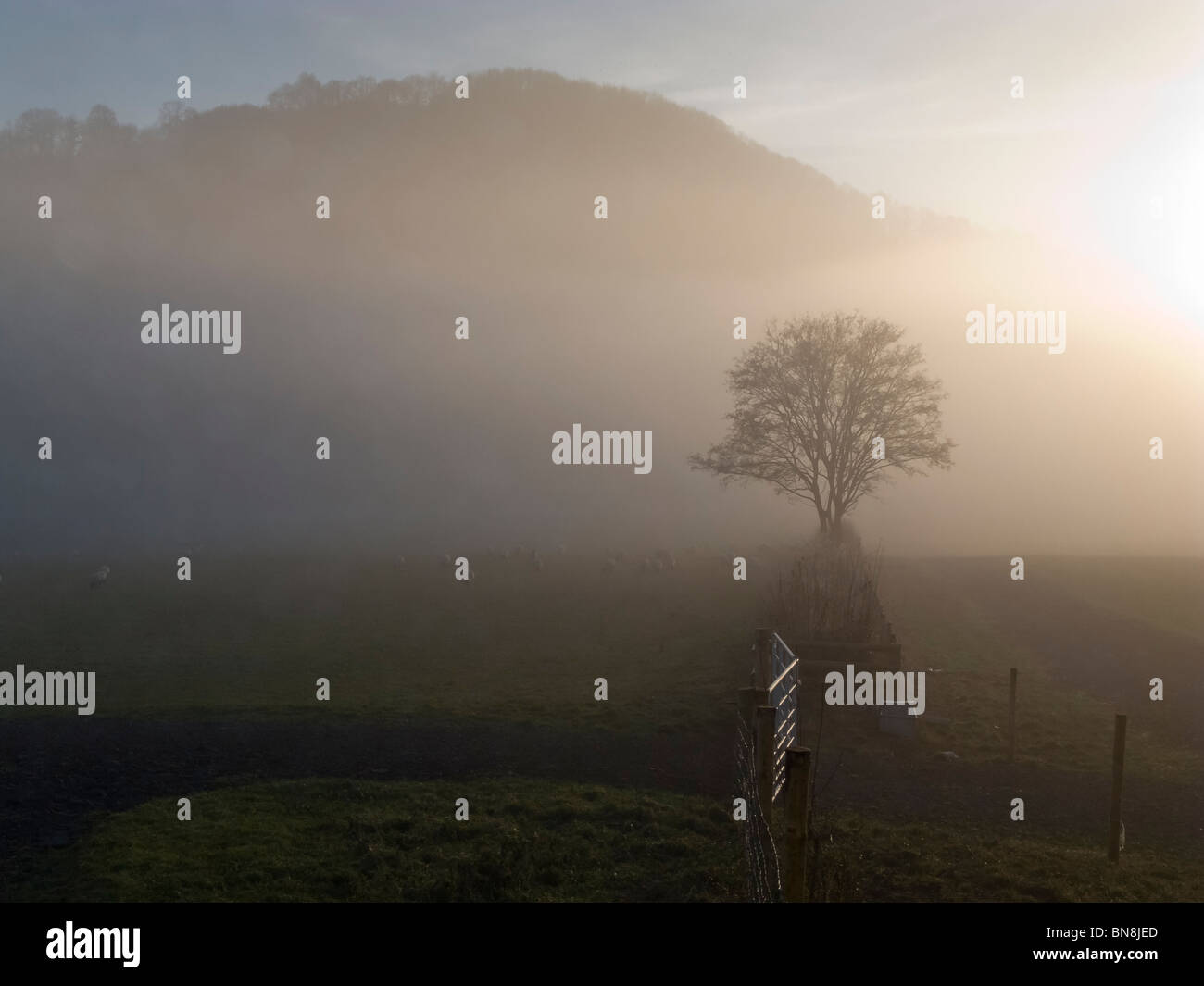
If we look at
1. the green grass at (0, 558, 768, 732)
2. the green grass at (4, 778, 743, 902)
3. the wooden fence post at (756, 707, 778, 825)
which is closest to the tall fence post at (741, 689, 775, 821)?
the wooden fence post at (756, 707, 778, 825)

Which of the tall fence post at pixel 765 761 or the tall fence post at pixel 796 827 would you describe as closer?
the tall fence post at pixel 796 827

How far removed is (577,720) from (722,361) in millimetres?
173388

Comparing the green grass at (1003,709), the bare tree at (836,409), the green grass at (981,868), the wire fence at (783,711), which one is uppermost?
the bare tree at (836,409)

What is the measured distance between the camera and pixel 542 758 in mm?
14562

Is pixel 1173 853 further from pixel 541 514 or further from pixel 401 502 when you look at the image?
pixel 401 502

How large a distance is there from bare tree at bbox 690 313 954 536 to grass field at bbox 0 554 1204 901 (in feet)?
48.7

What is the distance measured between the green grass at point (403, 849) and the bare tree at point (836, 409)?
3388 centimetres

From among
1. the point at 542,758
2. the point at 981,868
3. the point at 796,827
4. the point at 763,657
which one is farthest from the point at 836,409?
the point at 796,827

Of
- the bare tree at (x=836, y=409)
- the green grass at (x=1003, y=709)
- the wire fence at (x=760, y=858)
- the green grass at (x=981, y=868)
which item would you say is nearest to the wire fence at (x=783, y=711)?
the wire fence at (x=760, y=858)

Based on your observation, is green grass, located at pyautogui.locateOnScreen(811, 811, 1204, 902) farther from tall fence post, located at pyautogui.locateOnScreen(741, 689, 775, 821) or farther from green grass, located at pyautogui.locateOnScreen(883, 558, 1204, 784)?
green grass, located at pyautogui.locateOnScreen(883, 558, 1204, 784)

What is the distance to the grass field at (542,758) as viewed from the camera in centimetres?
970

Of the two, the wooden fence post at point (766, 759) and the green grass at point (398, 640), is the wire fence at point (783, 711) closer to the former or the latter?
the wooden fence post at point (766, 759)

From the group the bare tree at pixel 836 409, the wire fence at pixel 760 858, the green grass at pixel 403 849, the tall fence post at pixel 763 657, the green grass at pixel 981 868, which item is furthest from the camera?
the bare tree at pixel 836 409

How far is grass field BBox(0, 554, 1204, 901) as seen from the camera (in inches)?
382
